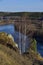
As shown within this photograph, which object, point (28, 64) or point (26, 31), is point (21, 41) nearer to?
point (26, 31)

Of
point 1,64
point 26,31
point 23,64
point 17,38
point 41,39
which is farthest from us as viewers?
point 41,39

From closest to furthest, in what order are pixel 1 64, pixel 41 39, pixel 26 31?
1. pixel 1 64
2. pixel 26 31
3. pixel 41 39

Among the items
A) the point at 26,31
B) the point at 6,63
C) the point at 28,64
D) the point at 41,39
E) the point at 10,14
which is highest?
the point at 6,63

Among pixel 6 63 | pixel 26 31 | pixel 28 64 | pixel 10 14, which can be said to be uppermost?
pixel 6 63

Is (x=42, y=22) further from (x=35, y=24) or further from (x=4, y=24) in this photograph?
(x=4, y=24)

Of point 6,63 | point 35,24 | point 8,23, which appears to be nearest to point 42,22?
point 35,24

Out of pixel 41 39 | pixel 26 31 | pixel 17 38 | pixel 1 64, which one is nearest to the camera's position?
pixel 1 64

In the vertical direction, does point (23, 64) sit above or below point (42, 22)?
above

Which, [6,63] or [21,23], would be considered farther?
[21,23]

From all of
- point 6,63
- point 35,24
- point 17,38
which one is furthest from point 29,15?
point 6,63
